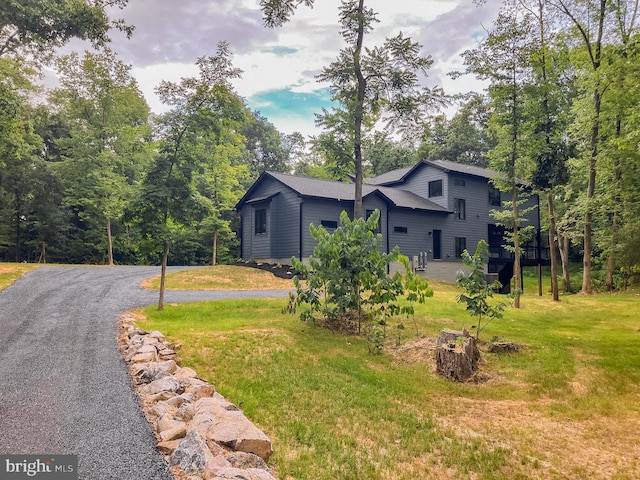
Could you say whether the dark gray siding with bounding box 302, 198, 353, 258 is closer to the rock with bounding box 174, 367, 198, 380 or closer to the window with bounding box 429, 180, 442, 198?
the window with bounding box 429, 180, 442, 198

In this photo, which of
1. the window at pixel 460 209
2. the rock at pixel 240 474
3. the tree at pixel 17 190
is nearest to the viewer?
the rock at pixel 240 474

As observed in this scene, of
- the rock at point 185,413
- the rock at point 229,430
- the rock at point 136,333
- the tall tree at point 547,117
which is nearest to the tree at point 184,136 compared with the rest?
the rock at point 136,333

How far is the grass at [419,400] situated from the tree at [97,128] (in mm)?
19351

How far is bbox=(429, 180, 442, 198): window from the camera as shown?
25.9 meters

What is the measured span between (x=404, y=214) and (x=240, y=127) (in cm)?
1493

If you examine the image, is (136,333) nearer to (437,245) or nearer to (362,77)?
(362,77)

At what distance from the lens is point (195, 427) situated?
3.81 m

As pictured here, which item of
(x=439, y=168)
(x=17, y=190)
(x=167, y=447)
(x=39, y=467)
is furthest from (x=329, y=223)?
(x=17, y=190)

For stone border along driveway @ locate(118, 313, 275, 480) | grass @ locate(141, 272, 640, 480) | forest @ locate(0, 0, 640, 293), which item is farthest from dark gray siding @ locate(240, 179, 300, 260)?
stone border along driveway @ locate(118, 313, 275, 480)

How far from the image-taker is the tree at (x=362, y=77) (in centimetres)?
1225

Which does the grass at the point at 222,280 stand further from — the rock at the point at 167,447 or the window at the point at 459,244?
the window at the point at 459,244

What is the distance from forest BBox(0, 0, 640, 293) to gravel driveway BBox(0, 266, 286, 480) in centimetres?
255

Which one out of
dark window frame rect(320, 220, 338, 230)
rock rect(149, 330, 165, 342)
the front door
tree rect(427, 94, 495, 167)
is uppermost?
tree rect(427, 94, 495, 167)

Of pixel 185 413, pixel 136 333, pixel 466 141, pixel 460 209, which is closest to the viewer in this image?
pixel 185 413
